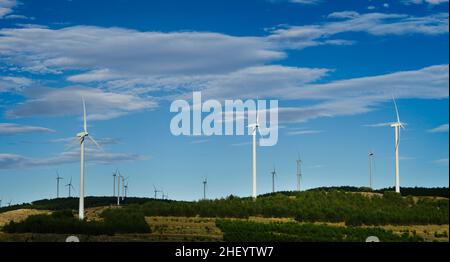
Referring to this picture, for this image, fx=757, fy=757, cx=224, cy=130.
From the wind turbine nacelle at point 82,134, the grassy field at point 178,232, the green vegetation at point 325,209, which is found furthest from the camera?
the green vegetation at point 325,209

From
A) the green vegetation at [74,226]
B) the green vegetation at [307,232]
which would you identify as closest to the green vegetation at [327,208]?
the green vegetation at [307,232]

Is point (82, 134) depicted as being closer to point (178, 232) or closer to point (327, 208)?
point (178, 232)

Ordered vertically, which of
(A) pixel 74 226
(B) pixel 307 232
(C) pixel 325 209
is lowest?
(B) pixel 307 232

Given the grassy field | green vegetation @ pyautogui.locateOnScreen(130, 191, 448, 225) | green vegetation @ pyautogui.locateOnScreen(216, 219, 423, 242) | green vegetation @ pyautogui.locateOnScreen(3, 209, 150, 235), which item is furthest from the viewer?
green vegetation @ pyautogui.locateOnScreen(130, 191, 448, 225)

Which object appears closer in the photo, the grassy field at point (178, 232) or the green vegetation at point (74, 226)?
the grassy field at point (178, 232)

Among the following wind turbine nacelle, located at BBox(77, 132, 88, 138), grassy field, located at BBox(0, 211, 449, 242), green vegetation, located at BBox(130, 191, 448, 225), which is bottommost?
grassy field, located at BBox(0, 211, 449, 242)

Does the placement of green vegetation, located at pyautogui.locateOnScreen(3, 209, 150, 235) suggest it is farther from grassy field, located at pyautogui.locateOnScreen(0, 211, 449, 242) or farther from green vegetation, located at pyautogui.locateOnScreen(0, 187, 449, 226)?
green vegetation, located at pyautogui.locateOnScreen(0, 187, 449, 226)

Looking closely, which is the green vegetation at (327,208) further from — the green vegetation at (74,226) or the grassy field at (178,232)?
the green vegetation at (74,226)

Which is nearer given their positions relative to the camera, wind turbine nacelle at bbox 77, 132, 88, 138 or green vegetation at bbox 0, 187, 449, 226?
wind turbine nacelle at bbox 77, 132, 88, 138

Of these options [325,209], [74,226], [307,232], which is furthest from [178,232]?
[325,209]

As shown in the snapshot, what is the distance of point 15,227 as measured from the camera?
74.6 m

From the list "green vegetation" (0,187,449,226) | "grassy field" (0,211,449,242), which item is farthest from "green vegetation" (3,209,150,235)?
"green vegetation" (0,187,449,226)
